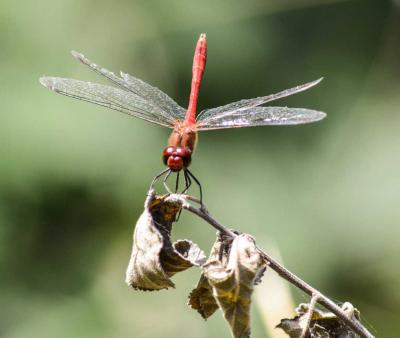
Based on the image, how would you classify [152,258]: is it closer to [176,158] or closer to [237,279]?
[237,279]

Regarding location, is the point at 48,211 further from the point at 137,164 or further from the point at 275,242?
the point at 275,242

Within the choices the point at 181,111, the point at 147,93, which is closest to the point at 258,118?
the point at 181,111

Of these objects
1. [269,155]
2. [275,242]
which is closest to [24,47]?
[269,155]

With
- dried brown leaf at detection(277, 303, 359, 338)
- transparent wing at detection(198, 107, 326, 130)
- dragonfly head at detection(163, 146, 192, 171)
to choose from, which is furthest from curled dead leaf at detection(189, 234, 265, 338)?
transparent wing at detection(198, 107, 326, 130)

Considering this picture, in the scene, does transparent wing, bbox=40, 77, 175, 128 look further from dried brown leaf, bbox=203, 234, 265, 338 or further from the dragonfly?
dried brown leaf, bbox=203, 234, 265, 338

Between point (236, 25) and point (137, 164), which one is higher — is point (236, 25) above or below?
above
